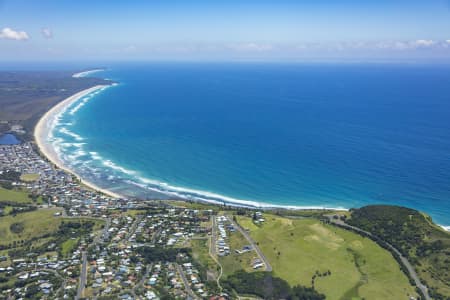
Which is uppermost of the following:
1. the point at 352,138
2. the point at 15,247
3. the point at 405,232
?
the point at 352,138

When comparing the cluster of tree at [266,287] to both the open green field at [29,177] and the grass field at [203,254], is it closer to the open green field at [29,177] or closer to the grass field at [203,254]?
the grass field at [203,254]

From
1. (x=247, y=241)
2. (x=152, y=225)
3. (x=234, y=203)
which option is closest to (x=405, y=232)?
(x=247, y=241)

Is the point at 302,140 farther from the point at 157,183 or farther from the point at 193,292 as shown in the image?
the point at 193,292

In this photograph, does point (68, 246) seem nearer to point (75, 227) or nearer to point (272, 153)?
point (75, 227)

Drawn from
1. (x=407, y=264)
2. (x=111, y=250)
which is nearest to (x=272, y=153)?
(x=407, y=264)

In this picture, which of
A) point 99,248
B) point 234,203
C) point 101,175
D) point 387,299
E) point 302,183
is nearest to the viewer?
point 387,299
